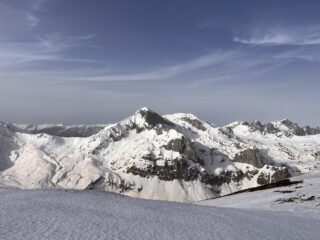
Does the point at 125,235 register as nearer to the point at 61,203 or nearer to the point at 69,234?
the point at 69,234

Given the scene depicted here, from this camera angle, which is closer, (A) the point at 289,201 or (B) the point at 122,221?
(B) the point at 122,221

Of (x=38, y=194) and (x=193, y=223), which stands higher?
(x=38, y=194)

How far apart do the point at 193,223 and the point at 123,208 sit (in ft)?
15.6

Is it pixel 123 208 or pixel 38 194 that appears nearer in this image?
pixel 123 208

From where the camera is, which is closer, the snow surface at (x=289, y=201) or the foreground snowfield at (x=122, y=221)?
the foreground snowfield at (x=122, y=221)

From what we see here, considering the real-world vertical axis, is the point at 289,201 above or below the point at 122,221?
below

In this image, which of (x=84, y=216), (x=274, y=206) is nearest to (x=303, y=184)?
(x=274, y=206)

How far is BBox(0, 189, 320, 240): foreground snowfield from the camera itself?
66.9ft

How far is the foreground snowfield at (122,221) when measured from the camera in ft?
66.9

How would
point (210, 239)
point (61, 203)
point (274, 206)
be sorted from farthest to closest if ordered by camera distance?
point (274, 206)
point (61, 203)
point (210, 239)

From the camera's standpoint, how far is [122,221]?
907 inches

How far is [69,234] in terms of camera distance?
19.8 metres

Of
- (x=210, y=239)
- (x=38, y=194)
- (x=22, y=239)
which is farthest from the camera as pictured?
(x=38, y=194)

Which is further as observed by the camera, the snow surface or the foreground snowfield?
the snow surface
